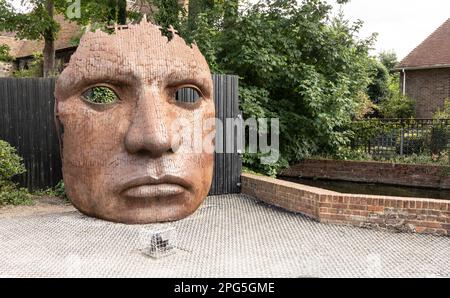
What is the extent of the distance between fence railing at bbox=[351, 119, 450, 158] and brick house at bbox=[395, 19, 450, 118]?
22.0ft

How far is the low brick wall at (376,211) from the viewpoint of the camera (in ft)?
19.4

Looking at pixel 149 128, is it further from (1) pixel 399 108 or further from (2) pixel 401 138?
(1) pixel 399 108

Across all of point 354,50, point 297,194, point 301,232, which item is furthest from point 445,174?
point 301,232

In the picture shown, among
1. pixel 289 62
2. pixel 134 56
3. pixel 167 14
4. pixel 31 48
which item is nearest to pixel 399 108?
pixel 289 62

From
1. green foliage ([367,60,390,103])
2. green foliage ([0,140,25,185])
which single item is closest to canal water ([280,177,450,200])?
green foliage ([0,140,25,185])

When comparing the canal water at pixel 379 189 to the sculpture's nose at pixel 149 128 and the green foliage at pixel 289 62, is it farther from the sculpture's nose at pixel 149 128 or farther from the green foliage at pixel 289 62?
the sculpture's nose at pixel 149 128

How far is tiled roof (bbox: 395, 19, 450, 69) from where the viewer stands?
2075cm

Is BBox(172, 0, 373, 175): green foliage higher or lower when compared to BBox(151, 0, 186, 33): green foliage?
lower

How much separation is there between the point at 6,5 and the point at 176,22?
18.9ft

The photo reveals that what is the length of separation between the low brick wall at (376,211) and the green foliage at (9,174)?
186 inches

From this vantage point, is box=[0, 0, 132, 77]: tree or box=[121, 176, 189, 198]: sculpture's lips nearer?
box=[121, 176, 189, 198]: sculpture's lips

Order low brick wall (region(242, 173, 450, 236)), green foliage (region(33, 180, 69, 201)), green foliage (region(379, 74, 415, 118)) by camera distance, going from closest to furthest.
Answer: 1. low brick wall (region(242, 173, 450, 236))
2. green foliage (region(33, 180, 69, 201))
3. green foliage (region(379, 74, 415, 118))

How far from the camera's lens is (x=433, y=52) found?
2150 cm

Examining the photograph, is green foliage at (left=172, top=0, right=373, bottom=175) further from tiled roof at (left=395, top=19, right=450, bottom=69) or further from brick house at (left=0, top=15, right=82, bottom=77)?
brick house at (left=0, top=15, right=82, bottom=77)
